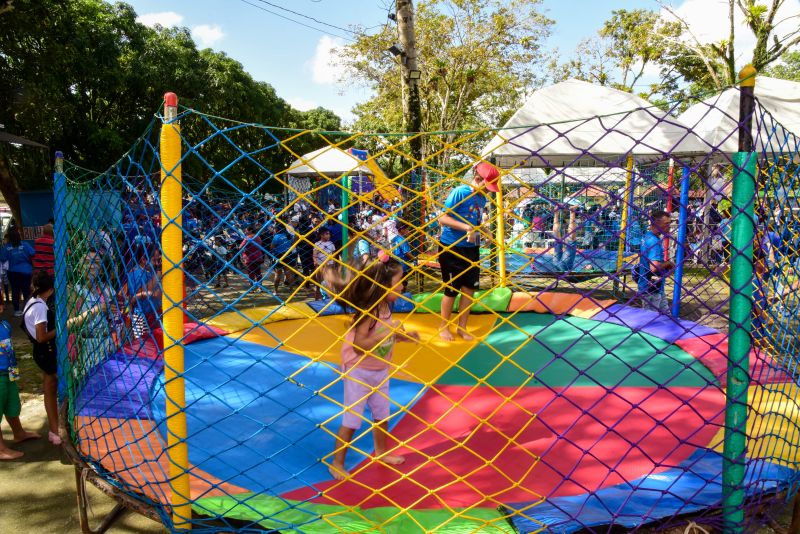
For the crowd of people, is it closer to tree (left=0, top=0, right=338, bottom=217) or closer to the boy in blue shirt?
the boy in blue shirt

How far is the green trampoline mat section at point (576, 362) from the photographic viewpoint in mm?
3604

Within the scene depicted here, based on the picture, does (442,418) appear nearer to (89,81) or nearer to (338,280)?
(338,280)

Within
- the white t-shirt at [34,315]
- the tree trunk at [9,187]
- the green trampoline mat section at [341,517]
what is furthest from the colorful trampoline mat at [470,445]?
the tree trunk at [9,187]

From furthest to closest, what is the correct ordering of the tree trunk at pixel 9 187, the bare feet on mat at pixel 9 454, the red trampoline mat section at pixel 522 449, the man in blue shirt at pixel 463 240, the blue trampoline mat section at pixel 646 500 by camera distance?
the tree trunk at pixel 9 187 < the man in blue shirt at pixel 463 240 < the bare feet on mat at pixel 9 454 < the red trampoline mat section at pixel 522 449 < the blue trampoline mat section at pixel 646 500

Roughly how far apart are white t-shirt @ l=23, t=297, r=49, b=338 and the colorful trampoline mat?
435mm

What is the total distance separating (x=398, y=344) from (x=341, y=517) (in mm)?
2631

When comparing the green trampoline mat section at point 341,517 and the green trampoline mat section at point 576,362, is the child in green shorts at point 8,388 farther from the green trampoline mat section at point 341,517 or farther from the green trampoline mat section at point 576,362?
the green trampoline mat section at point 576,362

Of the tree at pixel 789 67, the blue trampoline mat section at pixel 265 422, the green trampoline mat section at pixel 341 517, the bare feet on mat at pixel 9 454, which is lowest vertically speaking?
the bare feet on mat at pixel 9 454

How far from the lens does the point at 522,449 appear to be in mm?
2506

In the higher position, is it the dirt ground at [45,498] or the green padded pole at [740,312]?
the green padded pole at [740,312]

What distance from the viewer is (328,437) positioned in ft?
9.17

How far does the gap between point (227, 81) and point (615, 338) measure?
1417cm

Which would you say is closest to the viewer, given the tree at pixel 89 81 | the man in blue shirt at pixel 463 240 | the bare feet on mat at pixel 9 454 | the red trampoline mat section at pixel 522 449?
the red trampoline mat section at pixel 522 449

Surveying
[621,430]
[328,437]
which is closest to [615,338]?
[621,430]
